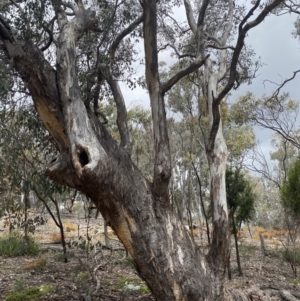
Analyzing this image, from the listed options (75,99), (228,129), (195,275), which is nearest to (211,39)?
(75,99)

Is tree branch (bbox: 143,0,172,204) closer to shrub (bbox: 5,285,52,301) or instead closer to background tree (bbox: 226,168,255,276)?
shrub (bbox: 5,285,52,301)

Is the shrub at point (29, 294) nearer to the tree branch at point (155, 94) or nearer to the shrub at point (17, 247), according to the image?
the tree branch at point (155, 94)

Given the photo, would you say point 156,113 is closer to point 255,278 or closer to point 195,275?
point 195,275

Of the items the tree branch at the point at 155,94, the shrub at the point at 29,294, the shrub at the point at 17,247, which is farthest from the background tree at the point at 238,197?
the tree branch at the point at 155,94

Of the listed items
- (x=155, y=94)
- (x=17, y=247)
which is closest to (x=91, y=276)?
(x=155, y=94)

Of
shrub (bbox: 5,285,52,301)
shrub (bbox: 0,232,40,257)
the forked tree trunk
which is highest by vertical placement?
the forked tree trunk

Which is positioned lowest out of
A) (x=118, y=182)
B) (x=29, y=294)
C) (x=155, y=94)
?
(x=29, y=294)

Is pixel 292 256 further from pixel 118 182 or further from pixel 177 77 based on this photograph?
pixel 118 182

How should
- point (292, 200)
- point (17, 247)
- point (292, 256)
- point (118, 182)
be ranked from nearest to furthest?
point (118, 182) < point (17, 247) < point (292, 256) < point (292, 200)

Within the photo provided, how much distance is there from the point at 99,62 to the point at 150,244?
349cm

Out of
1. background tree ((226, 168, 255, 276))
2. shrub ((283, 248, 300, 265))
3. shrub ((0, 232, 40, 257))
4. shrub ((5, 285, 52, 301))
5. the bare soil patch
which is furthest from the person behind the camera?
shrub ((283, 248, 300, 265))

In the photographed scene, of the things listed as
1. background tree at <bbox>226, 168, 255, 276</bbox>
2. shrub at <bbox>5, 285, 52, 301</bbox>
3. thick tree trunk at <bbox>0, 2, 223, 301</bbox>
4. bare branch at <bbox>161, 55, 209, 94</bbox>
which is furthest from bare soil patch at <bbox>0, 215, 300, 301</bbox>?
bare branch at <bbox>161, 55, 209, 94</bbox>

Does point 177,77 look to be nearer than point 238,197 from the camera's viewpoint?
Yes

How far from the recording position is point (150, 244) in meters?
4.92
